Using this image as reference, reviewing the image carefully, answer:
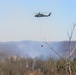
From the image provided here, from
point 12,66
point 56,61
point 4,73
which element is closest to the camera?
point 4,73

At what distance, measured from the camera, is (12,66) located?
20234mm

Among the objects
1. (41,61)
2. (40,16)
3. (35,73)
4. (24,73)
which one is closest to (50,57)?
(41,61)

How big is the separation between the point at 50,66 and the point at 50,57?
2.20 m

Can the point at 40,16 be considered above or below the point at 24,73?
above

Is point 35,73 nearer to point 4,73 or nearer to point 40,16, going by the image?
point 4,73

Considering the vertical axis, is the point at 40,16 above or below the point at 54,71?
above

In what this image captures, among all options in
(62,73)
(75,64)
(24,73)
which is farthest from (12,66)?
(75,64)

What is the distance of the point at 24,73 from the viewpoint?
776 inches

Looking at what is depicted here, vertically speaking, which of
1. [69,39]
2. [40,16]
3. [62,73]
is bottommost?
[62,73]

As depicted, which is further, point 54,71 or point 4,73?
point 54,71

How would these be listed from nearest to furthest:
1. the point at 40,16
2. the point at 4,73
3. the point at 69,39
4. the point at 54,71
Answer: the point at 69,39 < the point at 40,16 < the point at 4,73 < the point at 54,71

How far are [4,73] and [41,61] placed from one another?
23.2ft

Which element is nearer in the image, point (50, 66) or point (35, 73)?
point (35, 73)

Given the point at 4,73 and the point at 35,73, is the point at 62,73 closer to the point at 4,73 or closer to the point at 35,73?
the point at 35,73
